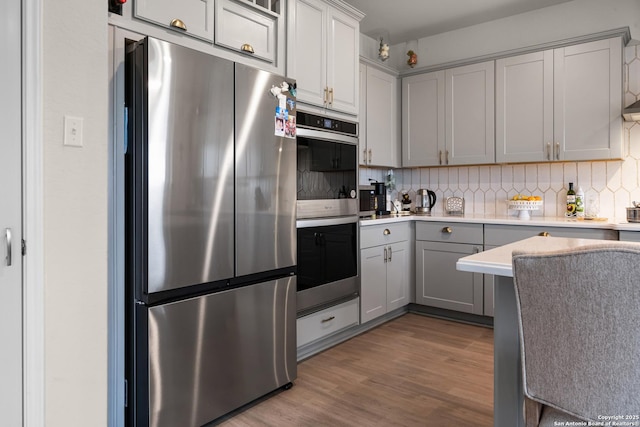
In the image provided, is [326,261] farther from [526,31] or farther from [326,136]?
[526,31]

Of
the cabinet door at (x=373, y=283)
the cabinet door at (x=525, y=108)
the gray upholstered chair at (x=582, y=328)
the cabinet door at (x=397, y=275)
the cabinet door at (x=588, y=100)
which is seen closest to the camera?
the gray upholstered chair at (x=582, y=328)

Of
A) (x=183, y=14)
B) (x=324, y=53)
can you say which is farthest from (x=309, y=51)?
(x=183, y=14)

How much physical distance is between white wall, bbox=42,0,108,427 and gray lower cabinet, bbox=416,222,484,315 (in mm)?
2749

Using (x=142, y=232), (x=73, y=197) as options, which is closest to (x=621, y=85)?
(x=142, y=232)

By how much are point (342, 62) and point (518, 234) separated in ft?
6.22

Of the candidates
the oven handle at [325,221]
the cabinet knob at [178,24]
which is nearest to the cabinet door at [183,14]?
the cabinet knob at [178,24]

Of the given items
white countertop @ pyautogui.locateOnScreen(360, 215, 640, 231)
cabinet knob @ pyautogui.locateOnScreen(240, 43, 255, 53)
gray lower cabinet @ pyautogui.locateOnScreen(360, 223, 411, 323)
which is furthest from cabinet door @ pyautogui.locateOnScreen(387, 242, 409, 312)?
cabinet knob @ pyautogui.locateOnScreen(240, 43, 255, 53)

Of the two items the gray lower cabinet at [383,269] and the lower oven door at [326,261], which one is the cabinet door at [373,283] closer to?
the gray lower cabinet at [383,269]

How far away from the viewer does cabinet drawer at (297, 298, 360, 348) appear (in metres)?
2.68

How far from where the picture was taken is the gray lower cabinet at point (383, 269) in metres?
3.26

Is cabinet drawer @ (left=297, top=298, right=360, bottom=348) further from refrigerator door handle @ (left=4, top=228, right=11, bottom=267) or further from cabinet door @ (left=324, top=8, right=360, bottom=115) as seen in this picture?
refrigerator door handle @ (left=4, top=228, right=11, bottom=267)

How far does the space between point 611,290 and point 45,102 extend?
182 centimetres

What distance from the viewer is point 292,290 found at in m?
2.34

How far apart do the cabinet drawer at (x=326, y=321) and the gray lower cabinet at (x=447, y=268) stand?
89cm
